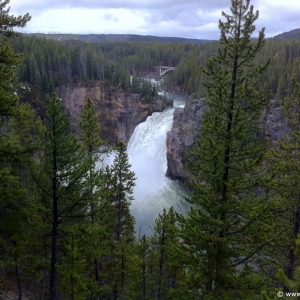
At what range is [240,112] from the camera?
9.65 meters

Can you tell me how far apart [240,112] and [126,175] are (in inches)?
451

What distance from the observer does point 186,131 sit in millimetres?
53188

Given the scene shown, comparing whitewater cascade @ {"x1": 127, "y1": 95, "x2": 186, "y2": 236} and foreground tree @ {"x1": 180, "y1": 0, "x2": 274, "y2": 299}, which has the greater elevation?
foreground tree @ {"x1": 180, "y1": 0, "x2": 274, "y2": 299}

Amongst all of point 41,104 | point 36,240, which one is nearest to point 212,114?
point 36,240

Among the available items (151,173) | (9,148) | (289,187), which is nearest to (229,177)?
(289,187)

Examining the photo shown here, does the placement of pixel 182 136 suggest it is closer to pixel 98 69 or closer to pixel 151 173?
pixel 151 173

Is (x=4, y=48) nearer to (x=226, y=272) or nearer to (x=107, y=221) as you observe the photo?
(x=226, y=272)

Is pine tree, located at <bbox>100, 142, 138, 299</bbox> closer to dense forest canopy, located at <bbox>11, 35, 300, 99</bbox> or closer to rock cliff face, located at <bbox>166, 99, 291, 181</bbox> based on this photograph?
rock cliff face, located at <bbox>166, 99, 291, 181</bbox>

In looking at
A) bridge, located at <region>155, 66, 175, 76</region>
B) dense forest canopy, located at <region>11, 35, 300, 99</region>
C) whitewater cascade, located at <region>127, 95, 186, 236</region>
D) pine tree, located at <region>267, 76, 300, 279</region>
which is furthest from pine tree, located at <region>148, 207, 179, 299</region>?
bridge, located at <region>155, 66, 175, 76</region>

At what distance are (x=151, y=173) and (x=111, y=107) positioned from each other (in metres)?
23.5

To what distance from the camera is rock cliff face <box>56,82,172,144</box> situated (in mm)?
68562

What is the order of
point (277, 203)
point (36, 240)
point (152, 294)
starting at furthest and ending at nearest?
point (152, 294) < point (36, 240) < point (277, 203)

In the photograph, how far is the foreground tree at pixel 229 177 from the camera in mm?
9578

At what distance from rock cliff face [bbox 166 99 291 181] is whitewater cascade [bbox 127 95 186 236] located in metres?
2.53
